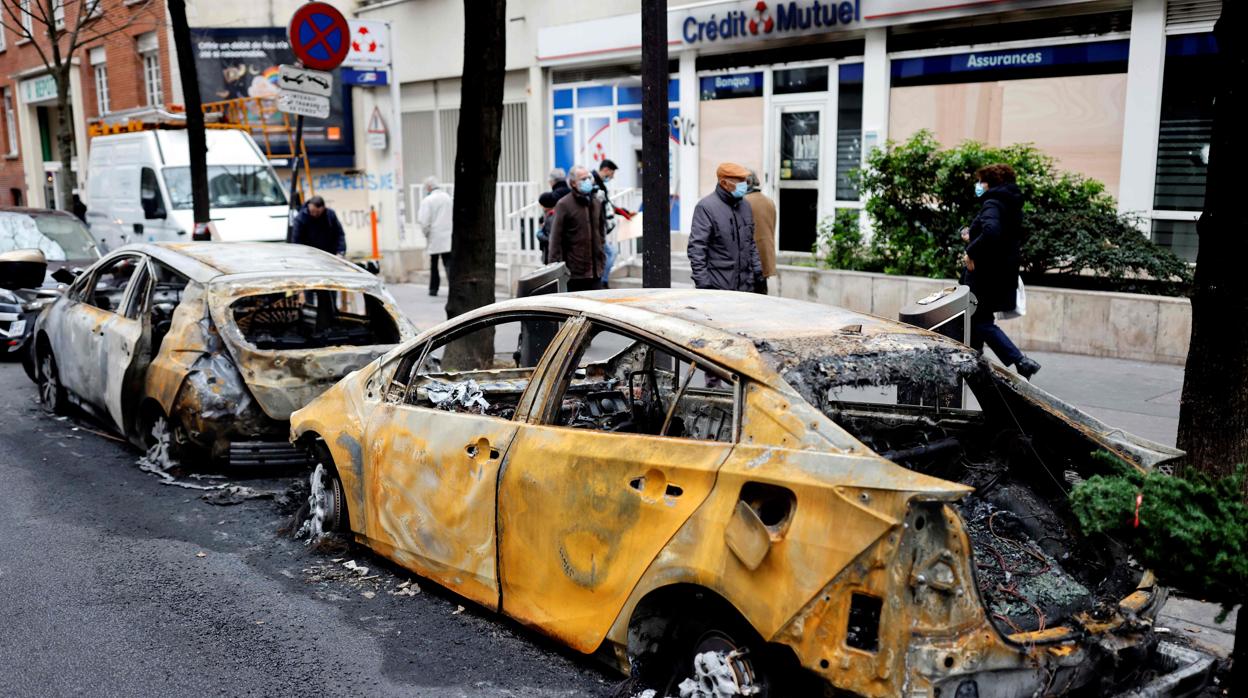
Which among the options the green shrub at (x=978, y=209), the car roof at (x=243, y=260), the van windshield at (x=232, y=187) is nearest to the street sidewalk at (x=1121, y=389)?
the green shrub at (x=978, y=209)

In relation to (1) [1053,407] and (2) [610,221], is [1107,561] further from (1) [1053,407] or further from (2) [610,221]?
(2) [610,221]

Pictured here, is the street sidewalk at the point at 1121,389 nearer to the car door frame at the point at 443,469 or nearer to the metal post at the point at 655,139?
the metal post at the point at 655,139

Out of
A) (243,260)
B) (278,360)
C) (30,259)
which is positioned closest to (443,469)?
(278,360)

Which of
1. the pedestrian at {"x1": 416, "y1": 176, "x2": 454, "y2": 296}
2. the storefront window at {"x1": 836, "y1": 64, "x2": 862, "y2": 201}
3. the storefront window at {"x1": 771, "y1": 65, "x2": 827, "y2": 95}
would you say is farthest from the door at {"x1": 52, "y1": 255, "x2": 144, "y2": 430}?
the storefront window at {"x1": 771, "y1": 65, "x2": 827, "y2": 95}

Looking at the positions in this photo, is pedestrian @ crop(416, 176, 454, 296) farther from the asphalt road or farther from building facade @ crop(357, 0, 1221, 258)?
the asphalt road

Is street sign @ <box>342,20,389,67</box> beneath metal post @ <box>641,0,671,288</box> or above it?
above

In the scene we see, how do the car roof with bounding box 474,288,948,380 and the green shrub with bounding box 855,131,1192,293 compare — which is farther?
the green shrub with bounding box 855,131,1192,293

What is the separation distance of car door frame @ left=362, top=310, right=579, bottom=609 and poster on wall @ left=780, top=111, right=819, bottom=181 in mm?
11198

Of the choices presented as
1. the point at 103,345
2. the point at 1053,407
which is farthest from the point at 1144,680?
the point at 103,345

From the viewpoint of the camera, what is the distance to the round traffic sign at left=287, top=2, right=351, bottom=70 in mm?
12102

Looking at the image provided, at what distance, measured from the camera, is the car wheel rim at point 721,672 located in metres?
3.64

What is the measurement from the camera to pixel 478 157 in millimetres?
9852

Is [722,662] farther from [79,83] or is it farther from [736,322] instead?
[79,83]

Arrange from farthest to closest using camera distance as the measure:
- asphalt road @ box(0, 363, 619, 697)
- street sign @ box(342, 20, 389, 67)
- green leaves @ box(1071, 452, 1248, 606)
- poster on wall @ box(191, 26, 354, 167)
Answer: poster on wall @ box(191, 26, 354, 167) → street sign @ box(342, 20, 389, 67) → asphalt road @ box(0, 363, 619, 697) → green leaves @ box(1071, 452, 1248, 606)
